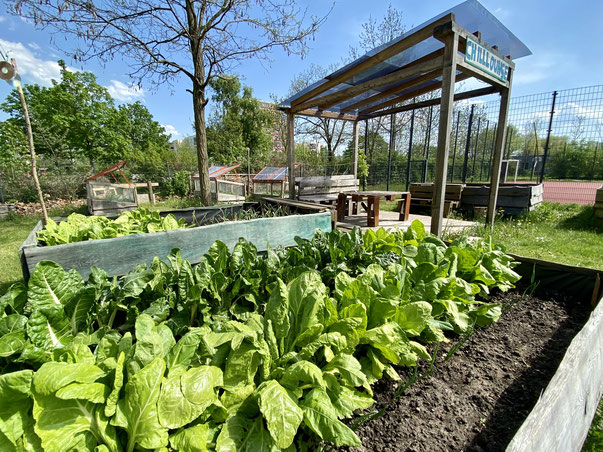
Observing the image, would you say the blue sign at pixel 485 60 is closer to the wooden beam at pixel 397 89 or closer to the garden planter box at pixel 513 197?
the wooden beam at pixel 397 89

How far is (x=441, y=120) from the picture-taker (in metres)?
3.23

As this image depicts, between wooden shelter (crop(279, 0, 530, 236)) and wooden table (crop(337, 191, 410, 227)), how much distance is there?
1335 millimetres

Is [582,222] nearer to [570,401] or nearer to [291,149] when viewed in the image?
[291,149]

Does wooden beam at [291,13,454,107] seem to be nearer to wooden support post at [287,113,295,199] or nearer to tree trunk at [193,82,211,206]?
wooden support post at [287,113,295,199]

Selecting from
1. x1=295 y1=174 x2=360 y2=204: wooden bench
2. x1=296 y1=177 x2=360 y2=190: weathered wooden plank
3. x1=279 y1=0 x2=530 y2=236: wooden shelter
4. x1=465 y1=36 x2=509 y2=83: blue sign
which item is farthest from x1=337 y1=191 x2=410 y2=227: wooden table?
x1=465 y1=36 x2=509 y2=83: blue sign

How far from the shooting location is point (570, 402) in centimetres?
103

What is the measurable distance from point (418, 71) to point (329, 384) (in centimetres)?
393

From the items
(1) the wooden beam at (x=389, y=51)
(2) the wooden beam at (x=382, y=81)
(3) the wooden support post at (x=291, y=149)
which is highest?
(1) the wooden beam at (x=389, y=51)

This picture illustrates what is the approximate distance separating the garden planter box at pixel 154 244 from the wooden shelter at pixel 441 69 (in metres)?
Result: 1.90

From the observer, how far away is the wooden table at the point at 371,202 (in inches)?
216

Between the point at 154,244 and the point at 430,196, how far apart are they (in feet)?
23.0

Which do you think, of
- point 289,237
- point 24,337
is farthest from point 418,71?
point 24,337

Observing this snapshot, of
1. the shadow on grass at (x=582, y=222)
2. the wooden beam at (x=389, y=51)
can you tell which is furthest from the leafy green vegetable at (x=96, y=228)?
the shadow on grass at (x=582, y=222)

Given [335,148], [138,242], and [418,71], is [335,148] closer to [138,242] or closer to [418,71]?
[418,71]
